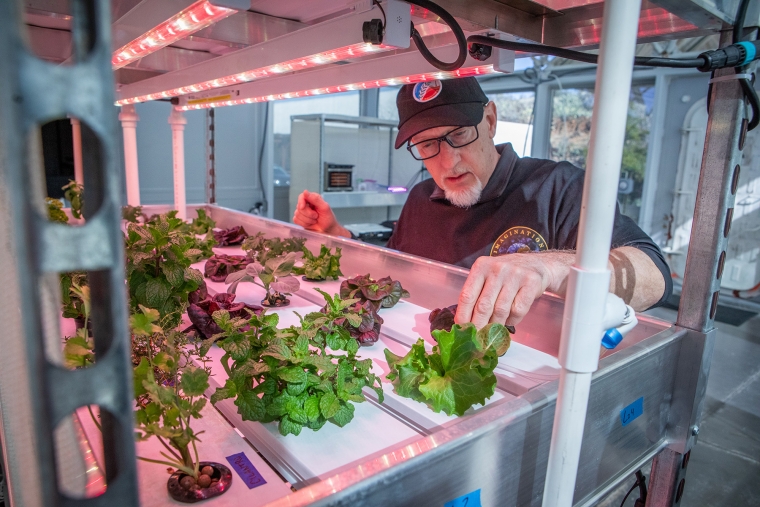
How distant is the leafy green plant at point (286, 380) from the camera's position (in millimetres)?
983

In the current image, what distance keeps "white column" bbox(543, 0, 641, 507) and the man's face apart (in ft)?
5.93

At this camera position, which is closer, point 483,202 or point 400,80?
point 400,80

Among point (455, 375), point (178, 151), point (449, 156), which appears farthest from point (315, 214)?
point (455, 375)

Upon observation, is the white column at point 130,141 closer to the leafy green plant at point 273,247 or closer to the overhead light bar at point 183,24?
the leafy green plant at point 273,247

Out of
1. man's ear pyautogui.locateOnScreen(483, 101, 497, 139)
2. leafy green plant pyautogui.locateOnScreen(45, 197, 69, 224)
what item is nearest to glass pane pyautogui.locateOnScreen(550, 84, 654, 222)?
man's ear pyautogui.locateOnScreen(483, 101, 497, 139)

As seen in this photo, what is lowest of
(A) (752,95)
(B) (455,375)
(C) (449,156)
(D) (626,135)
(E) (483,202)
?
(B) (455,375)

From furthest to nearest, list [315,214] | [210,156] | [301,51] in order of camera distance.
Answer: [210,156], [315,214], [301,51]

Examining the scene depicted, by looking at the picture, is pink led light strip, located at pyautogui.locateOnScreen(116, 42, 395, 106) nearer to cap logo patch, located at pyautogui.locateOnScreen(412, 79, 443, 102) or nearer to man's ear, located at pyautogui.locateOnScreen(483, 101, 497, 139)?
cap logo patch, located at pyautogui.locateOnScreen(412, 79, 443, 102)

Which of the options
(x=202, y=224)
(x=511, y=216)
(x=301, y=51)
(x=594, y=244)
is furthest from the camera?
(x=202, y=224)

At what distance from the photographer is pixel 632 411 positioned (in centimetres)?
111

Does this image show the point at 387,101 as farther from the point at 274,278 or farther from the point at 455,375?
the point at 455,375

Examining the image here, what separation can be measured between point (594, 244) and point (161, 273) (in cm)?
125

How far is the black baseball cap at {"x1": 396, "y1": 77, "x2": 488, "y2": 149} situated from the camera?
7.26ft

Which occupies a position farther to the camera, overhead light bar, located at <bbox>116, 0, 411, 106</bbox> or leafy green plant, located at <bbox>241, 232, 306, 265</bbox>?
leafy green plant, located at <bbox>241, 232, 306, 265</bbox>
